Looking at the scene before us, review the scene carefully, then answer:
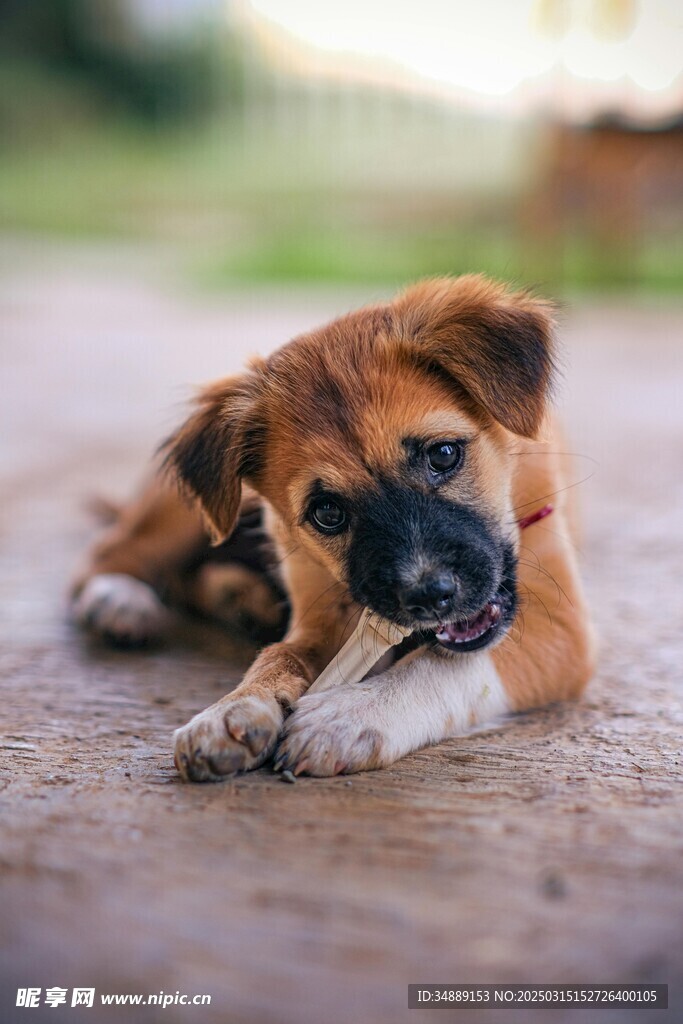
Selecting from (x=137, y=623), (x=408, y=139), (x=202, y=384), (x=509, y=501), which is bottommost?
(x=137, y=623)

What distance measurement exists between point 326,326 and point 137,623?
1.36 meters

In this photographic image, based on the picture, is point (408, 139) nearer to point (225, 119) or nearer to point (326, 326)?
point (225, 119)

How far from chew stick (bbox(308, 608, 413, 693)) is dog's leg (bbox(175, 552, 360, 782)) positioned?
0.27ft

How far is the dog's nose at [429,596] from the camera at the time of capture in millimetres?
2605

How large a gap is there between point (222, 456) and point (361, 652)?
2.49ft

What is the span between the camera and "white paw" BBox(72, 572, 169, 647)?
12.7 feet

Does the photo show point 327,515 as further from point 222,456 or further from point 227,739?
point 227,739

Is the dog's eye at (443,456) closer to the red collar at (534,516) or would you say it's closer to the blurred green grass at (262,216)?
the red collar at (534,516)

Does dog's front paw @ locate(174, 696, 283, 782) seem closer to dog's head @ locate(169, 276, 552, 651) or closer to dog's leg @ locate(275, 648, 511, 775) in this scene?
dog's leg @ locate(275, 648, 511, 775)

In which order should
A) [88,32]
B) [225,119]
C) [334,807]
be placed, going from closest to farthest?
[334,807] < [225,119] < [88,32]

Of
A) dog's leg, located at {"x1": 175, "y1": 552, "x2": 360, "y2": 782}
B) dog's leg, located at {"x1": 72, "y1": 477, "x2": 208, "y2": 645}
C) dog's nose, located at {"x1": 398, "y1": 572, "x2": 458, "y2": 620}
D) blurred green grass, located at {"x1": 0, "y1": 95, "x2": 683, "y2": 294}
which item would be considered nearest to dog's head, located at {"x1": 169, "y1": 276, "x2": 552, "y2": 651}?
dog's nose, located at {"x1": 398, "y1": 572, "x2": 458, "y2": 620}

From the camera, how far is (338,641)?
10.7ft

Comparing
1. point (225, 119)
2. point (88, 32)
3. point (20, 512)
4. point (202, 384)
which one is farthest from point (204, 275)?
point (202, 384)

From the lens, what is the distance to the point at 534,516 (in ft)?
10.7
